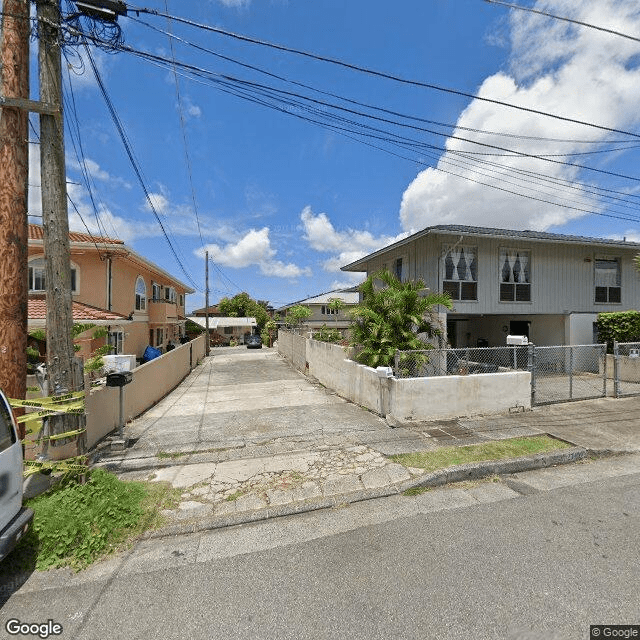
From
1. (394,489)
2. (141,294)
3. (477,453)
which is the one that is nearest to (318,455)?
(394,489)

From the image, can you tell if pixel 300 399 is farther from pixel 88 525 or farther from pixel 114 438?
pixel 88 525

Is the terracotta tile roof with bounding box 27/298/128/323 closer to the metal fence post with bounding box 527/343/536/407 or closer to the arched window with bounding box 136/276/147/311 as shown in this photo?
the arched window with bounding box 136/276/147/311

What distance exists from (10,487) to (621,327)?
16.3 m

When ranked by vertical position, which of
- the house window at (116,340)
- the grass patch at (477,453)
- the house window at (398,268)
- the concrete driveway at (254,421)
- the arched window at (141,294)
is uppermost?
the house window at (398,268)

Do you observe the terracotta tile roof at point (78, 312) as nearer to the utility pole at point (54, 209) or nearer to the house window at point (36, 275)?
the house window at point (36, 275)

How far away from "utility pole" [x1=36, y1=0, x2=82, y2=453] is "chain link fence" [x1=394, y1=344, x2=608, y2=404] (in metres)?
6.01

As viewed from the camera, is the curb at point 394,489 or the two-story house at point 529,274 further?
the two-story house at point 529,274

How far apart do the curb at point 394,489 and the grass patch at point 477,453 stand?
18cm

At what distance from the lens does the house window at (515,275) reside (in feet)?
42.3

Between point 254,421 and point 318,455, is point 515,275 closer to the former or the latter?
point 254,421

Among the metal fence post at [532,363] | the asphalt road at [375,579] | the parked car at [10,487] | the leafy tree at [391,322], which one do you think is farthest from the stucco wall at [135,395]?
the metal fence post at [532,363]

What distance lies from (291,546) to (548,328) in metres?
15.1

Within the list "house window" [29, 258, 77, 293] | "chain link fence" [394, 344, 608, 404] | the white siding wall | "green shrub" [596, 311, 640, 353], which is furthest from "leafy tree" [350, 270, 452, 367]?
"house window" [29, 258, 77, 293]

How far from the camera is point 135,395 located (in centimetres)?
848
